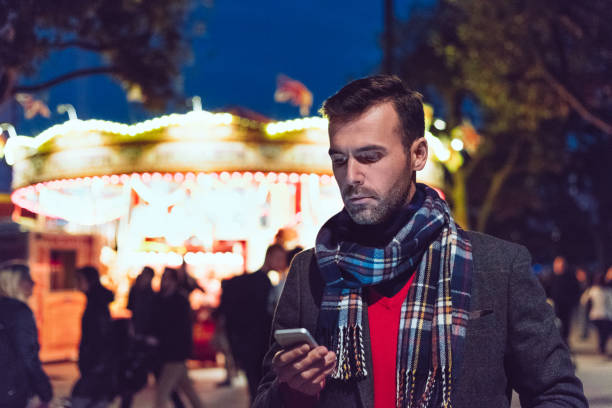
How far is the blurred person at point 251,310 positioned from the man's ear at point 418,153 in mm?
5643

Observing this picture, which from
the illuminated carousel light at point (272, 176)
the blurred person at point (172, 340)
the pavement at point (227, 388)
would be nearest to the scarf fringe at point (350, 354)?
the blurred person at point (172, 340)

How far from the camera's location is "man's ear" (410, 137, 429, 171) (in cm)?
241

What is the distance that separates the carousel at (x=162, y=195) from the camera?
1296 centimetres

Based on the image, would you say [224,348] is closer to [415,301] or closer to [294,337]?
[415,301]

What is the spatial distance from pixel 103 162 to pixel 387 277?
11.8 m

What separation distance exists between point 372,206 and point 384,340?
0.40m

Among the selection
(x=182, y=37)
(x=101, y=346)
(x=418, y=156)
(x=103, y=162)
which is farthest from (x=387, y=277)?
(x=182, y=37)

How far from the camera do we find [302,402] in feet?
7.33

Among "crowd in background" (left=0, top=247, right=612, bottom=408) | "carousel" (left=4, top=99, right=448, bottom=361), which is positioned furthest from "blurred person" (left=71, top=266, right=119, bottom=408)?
"carousel" (left=4, top=99, right=448, bottom=361)

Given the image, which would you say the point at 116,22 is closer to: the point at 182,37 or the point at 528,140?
the point at 182,37

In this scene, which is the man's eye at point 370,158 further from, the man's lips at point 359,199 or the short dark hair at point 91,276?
the short dark hair at point 91,276

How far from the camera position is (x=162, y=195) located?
16.7m

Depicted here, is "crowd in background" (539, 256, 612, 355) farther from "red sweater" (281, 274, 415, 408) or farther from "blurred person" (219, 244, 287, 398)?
"red sweater" (281, 274, 415, 408)

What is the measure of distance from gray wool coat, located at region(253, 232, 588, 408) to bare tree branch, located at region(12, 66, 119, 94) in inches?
441
